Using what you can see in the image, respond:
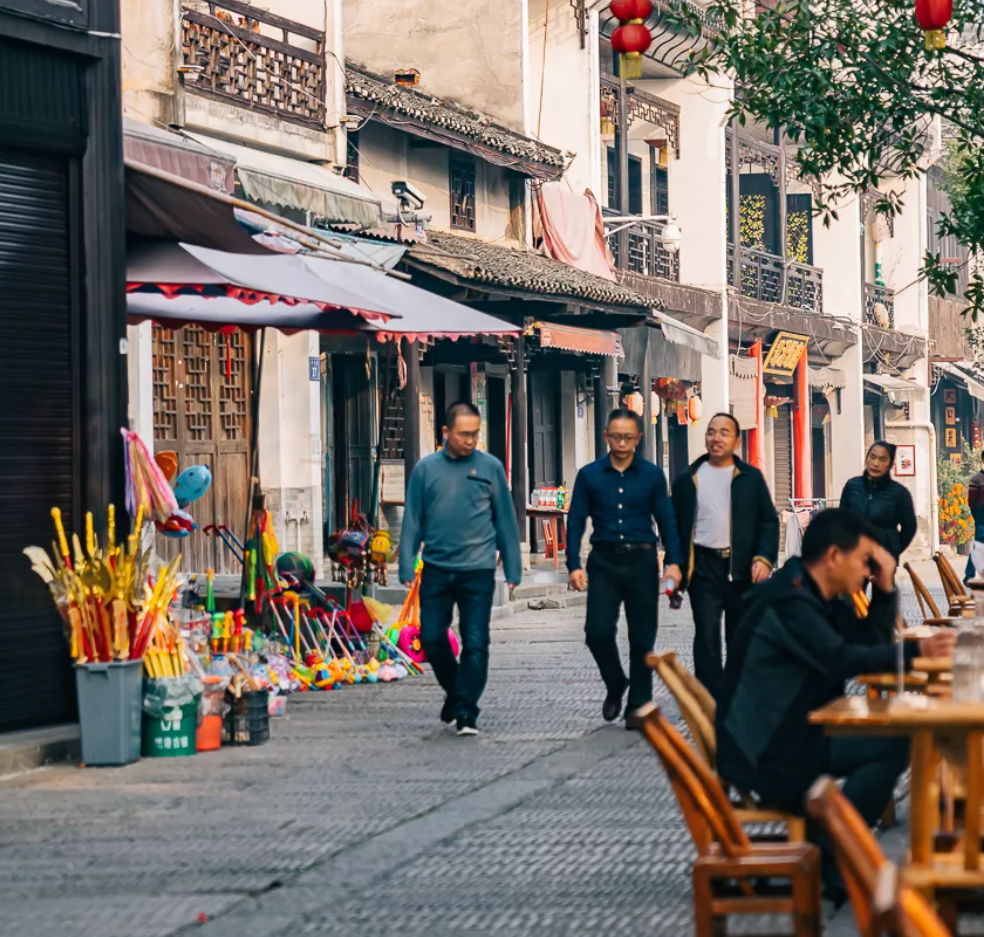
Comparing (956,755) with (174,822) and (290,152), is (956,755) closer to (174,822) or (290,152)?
(174,822)

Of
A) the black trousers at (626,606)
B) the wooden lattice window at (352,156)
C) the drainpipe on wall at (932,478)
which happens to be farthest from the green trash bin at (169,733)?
the drainpipe on wall at (932,478)

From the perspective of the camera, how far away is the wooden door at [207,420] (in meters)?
18.3

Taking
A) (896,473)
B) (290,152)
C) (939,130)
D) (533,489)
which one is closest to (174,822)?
(290,152)

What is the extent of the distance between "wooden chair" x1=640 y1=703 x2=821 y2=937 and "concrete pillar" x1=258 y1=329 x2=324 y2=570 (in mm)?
14633

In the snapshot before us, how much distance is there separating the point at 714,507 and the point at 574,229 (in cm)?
1731

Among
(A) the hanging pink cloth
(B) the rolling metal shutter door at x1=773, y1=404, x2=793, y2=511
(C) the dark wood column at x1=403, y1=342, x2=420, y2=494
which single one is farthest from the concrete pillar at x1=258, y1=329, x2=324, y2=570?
(B) the rolling metal shutter door at x1=773, y1=404, x2=793, y2=511

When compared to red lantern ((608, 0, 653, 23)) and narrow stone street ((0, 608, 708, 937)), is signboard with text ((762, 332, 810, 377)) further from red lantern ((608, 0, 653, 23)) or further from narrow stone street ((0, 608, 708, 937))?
narrow stone street ((0, 608, 708, 937))

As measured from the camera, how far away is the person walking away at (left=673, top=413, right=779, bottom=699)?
11.1m

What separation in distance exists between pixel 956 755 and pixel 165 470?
7059mm

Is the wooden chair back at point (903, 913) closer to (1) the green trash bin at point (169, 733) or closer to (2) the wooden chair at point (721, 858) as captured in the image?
(2) the wooden chair at point (721, 858)

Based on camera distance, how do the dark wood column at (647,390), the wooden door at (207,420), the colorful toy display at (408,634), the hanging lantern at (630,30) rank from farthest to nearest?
1. the dark wood column at (647,390)
2. the wooden door at (207,420)
3. the hanging lantern at (630,30)
4. the colorful toy display at (408,634)

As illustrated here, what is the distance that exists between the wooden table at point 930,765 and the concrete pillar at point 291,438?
14.9 metres

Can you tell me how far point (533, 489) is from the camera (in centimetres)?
2867

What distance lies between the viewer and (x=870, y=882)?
10.6 feet
